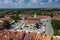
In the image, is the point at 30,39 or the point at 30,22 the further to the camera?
the point at 30,22

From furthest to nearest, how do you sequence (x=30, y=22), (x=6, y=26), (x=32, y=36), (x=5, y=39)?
(x=30, y=22) < (x=6, y=26) < (x=32, y=36) < (x=5, y=39)

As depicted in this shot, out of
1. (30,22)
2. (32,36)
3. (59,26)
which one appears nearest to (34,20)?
(30,22)

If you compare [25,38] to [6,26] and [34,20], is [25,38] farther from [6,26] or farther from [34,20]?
[34,20]

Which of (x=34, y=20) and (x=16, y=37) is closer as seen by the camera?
(x=16, y=37)

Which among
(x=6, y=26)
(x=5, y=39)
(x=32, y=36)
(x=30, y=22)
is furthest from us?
(x=30, y=22)

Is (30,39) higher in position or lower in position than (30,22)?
higher

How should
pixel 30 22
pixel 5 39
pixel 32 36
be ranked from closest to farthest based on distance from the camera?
1. pixel 5 39
2. pixel 32 36
3. pixel 30 22

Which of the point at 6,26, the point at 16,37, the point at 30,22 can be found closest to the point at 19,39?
the point at 16,37

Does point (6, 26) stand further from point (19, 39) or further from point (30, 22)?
point (19, 39)

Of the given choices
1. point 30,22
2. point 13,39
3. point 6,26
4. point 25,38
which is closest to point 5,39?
point 13,39
